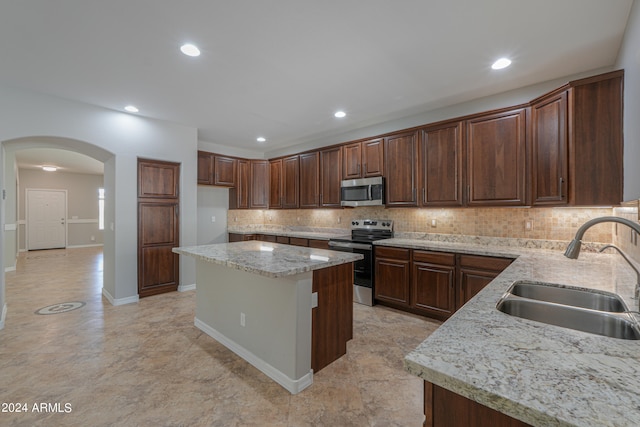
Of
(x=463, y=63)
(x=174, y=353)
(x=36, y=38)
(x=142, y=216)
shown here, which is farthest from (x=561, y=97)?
(x=142, y=216)

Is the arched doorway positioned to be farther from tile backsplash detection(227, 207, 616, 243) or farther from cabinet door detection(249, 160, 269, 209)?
tile backsplash detection(227, 207, 616, 243)

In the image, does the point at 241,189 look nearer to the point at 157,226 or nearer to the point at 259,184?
the point at 259,184

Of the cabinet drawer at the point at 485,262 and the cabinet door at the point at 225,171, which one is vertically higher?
the cabinet door at the point at 225,171

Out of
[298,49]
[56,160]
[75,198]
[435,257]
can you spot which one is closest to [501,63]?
[298,49]

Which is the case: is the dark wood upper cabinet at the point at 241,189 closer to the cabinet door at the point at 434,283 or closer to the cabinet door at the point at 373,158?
the cabinet door at the point at 373,158

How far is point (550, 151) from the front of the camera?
8.44ft

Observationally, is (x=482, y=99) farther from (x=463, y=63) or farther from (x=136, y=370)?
(x=136, y=370)

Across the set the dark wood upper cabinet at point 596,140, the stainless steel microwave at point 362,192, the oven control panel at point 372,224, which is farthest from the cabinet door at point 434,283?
the dark wood upper cabinet at point 596,140

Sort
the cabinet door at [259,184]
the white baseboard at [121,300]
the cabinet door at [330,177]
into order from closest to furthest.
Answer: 1. the white baseboard at [121,300]
2. the cabinet door at [330,177]
3. the cabinet door at [259,184]

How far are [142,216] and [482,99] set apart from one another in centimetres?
490

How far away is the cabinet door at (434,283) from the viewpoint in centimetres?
312

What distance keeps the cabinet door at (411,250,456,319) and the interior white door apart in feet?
37.0

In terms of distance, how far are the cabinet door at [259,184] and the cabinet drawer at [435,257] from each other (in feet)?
11.6

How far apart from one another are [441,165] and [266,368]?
2979mm
